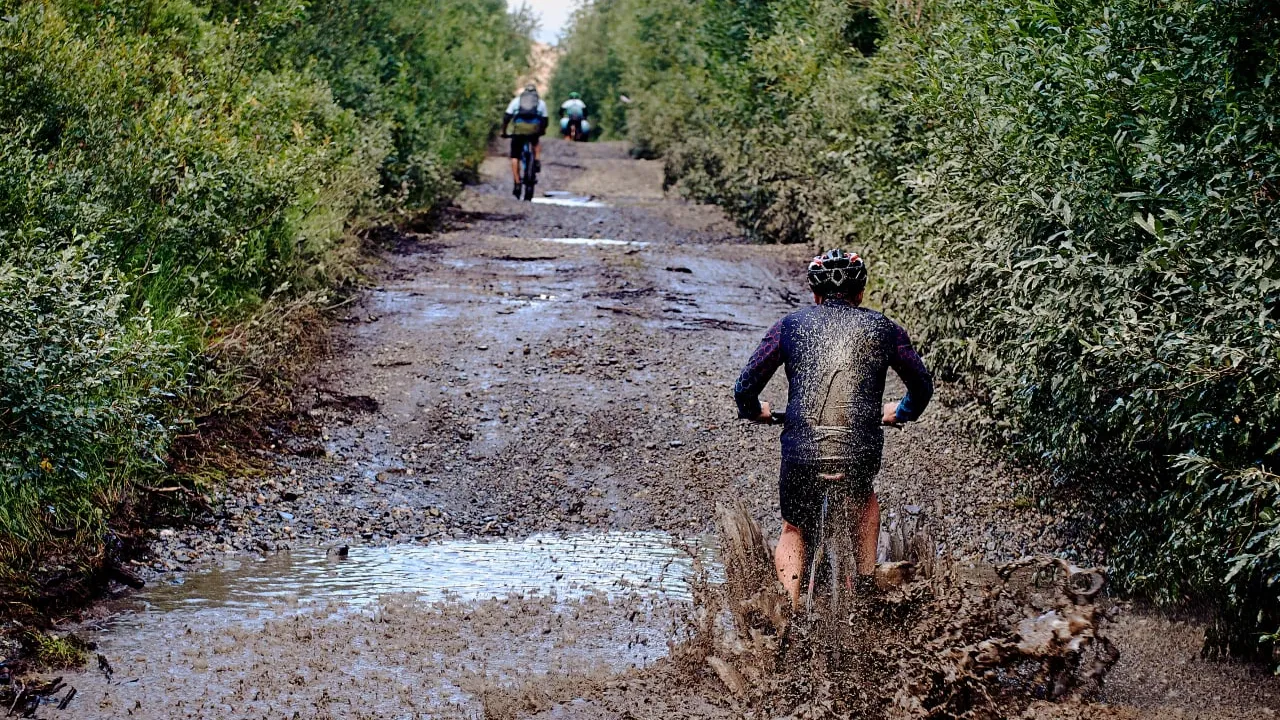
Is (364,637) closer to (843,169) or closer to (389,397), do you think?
(389,397)

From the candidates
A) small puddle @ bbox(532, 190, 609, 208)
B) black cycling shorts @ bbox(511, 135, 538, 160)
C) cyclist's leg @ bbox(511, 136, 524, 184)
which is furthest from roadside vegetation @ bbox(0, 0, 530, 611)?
small puddle @ bbox(532, 190, 609, 208)

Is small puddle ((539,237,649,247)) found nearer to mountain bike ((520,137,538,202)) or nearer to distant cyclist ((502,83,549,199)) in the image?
distant cyclist ((502,83,549,199))

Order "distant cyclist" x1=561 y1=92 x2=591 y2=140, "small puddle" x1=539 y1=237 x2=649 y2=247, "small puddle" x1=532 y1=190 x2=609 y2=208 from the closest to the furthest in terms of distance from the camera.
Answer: "small puddle" x1=539 y1=237 x2=649 y2=247 → "small puddle" x1=532 y1=190 x2=609 y2=208 → "distant cyclist" x1=561 y1=92 x2=591 y2=140

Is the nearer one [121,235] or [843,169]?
[121,235]

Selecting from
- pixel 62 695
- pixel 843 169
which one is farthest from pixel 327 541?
pixel 843 169

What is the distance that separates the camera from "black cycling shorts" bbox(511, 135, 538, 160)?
2312 centimetres

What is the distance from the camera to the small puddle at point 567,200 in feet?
82.0

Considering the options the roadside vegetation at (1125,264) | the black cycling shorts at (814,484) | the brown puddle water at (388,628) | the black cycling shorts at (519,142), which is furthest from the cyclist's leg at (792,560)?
the black cycling shorts at (519,142)

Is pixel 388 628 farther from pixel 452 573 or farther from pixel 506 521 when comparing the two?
pixel 506 521

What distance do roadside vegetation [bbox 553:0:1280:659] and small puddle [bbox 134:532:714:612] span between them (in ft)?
7.19

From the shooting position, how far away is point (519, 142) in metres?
23.8

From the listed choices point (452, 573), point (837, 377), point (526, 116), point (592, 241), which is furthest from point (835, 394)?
point (526, 116)

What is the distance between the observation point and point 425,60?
25406 millimetres

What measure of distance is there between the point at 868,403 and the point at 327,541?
156 inches
